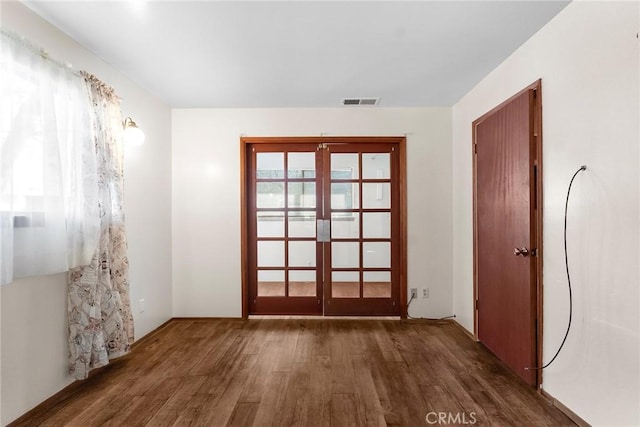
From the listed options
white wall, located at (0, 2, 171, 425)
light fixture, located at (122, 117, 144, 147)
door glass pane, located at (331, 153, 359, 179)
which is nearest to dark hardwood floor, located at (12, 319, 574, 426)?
white wall, located at (0, 2, 171, 425)

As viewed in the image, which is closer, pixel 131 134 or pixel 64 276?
pixel 64 276

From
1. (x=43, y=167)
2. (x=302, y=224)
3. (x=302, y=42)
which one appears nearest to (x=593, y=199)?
(x=302, y=42)

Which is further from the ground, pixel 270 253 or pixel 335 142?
pixel 335 142

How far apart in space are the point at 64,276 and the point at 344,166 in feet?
9.31

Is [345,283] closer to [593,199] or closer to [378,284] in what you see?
[378,284]

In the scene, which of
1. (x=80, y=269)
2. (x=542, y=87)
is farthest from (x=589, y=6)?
(x=80, y=269)

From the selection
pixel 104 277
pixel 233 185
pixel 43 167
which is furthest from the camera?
pixel 233 185

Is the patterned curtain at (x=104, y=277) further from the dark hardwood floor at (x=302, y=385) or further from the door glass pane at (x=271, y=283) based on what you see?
the door glass pane at (x=271, y=283)

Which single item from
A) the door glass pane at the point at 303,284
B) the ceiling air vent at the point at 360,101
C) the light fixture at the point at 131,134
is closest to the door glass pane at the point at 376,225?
the door glass pane at the point at 303,284

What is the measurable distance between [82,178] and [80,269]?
2.14 feet

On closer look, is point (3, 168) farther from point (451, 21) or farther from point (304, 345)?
point (451, 21)

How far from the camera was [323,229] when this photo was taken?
12.6ft

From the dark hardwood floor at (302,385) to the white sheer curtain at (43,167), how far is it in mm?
996

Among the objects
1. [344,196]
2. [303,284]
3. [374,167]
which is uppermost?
[374,167]
